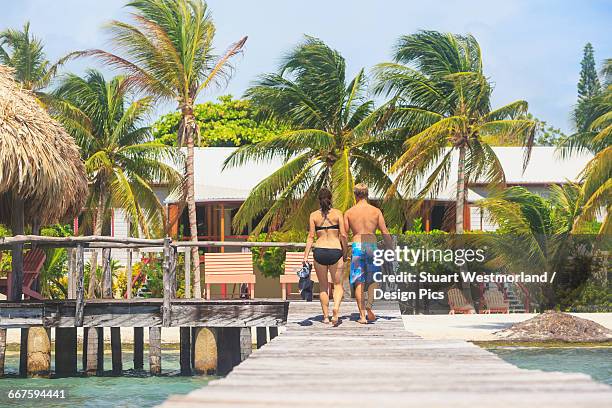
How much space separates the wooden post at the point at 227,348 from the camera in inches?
830

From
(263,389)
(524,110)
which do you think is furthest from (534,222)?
(263,389)

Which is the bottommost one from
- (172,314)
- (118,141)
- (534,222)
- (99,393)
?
(99,393)

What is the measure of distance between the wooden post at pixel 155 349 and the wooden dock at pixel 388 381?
9.55m

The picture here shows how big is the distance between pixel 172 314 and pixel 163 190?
17.4 m

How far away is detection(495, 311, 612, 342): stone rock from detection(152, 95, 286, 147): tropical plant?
29586 millimetres

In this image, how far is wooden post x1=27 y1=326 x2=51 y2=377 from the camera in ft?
70.7

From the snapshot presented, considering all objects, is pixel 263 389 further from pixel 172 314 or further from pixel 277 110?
pixel 277 110

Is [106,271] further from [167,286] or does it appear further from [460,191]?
[460,191]

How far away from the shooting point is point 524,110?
101 ft

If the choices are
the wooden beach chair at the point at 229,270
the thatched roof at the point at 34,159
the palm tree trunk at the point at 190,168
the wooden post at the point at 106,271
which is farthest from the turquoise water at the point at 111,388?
the palm tree trunk at the point at 190,168

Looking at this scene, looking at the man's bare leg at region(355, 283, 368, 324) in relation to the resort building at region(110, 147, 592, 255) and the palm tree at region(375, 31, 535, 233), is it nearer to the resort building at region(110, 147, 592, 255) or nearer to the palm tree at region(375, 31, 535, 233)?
the palm tree at region(375, 31, 535, 233)

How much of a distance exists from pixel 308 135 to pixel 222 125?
90.9ft

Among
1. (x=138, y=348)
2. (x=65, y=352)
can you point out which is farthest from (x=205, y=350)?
(x=138, y=348)

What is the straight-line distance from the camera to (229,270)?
23.0 meters
